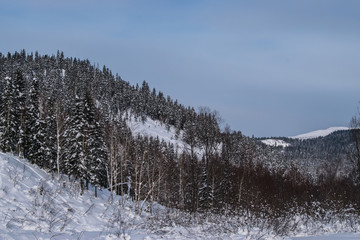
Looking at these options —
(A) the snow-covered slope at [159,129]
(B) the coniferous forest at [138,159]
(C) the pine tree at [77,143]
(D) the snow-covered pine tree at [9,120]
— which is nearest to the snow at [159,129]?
(A) the snow-covered slope at [159,129]

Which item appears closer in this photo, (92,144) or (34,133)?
(92,144)

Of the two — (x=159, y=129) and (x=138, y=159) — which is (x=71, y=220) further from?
(x=159, y=129)

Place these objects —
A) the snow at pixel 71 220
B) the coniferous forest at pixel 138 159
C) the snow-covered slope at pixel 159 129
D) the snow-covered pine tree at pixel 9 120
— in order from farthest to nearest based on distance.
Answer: the snow-covered slope at pixel 159 129 < the snow-covered pine tree at pixel 9 120 < the coniferous forest at pixel 138 159 < the snow at pixel 71 220

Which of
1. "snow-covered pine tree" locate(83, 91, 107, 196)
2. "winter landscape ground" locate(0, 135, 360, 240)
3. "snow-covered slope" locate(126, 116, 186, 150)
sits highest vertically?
"snow-covered slope" locate(126, 116, 186, 150)

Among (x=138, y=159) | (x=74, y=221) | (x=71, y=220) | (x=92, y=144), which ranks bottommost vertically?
(x=74, y=221)

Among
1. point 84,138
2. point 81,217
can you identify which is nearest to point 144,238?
point 81,217

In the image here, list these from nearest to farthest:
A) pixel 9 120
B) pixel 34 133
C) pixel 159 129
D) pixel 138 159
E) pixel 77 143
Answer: pixel 138 159
pixel 77 143
pixel 34 133
pixel 9 120
pixel 159 129

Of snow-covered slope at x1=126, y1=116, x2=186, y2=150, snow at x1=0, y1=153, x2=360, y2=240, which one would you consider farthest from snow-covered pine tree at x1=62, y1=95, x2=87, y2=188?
snow-covered slope at x1=126, y1=116, x2=186, y2=150

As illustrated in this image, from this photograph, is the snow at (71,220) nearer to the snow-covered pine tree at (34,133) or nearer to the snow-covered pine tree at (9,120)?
the snow-covered pine tree at (34,133)

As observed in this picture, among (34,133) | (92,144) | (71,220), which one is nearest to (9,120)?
(34,133)

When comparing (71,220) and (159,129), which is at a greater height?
(159,129)

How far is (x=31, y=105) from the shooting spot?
40.5 metres

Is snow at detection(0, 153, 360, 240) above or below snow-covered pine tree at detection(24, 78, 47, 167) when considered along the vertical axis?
below

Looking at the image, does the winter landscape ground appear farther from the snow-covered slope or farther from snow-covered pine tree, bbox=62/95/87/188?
the snow-covered slope
